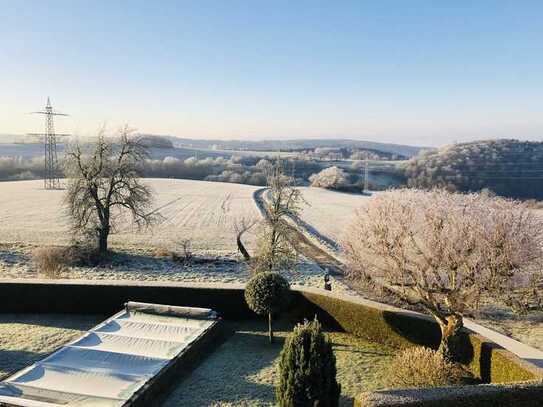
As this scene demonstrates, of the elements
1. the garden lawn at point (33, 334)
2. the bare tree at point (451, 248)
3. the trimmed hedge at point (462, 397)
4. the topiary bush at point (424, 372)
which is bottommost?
the garden lawn at point (33, 334)

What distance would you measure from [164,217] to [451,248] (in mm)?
38398

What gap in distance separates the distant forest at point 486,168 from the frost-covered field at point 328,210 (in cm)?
1647

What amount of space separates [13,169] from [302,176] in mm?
65971

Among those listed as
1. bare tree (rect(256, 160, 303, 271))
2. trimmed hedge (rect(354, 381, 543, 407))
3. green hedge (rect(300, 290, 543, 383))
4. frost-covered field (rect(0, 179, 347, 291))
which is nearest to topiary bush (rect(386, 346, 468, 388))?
green hedge (rect(300, 290, 543, 383))

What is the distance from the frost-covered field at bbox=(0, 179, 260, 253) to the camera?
126 ft

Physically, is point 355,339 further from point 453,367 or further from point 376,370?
point 453,367

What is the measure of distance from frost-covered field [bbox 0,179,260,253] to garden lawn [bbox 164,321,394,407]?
2130 cm

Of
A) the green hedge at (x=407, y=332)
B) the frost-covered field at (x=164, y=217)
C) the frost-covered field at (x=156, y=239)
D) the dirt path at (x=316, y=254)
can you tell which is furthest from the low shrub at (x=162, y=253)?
the green hedge at (x=407, y=332)

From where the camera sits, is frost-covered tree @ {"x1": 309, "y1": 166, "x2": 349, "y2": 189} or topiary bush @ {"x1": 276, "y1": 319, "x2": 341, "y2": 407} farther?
frost-covered tree @ {"x1": 309, "y1": 166, "x2": 349, "y2": 189}

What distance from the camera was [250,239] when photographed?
133 feet

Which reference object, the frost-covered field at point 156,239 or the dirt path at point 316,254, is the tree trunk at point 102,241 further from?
the dirt path at point 316,254

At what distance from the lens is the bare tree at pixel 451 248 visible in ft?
41.1

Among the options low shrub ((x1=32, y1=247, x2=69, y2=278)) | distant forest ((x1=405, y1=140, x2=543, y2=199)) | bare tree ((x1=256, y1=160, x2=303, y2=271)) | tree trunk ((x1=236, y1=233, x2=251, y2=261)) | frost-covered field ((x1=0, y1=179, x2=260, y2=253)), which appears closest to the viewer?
low shrub ((x1=32, y1=247, x2=69, y2=278))

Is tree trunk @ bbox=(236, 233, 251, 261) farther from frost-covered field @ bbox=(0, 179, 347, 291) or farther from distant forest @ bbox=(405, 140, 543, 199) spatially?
distant forest @ bbox=(405, 140, 543, 199)
